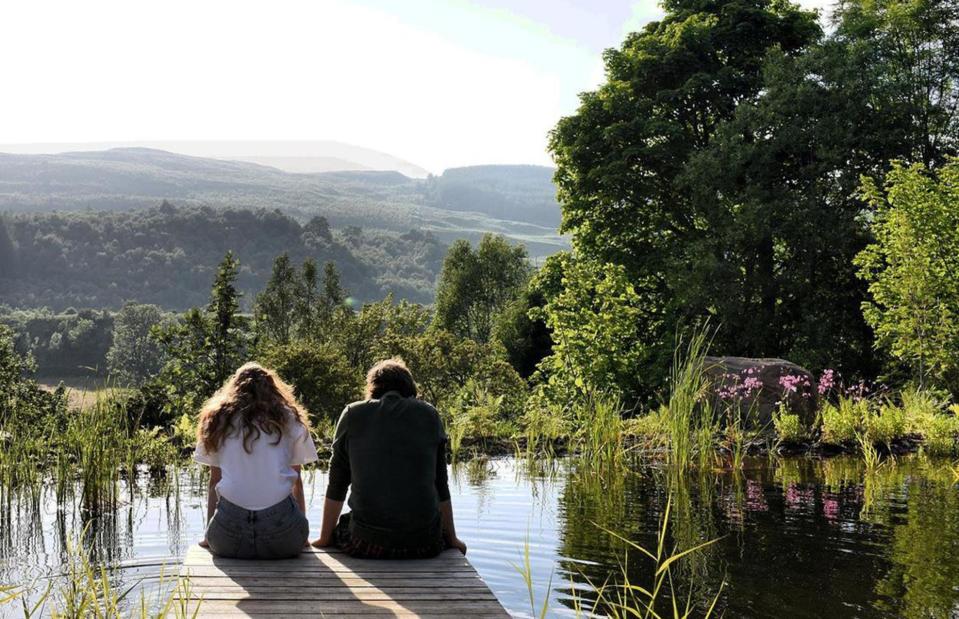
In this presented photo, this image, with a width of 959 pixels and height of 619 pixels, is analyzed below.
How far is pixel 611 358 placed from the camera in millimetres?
16562

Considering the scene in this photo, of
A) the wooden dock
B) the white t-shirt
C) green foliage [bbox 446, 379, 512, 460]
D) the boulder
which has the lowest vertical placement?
green foliage [bbox 446, 379, 512, 460]

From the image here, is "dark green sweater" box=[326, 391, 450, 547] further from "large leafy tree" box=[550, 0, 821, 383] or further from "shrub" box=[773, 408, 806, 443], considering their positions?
"large leafy tree" box=[550, 0, 821, 383]

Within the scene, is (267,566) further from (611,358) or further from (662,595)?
(611,358)

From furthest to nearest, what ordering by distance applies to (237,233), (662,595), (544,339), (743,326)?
(237,233) < (544,339) < (743,326) < (662,595)

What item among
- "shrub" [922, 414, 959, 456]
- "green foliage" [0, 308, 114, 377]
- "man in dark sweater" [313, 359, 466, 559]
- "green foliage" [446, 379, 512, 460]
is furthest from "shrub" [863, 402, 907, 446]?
"green foliage" [0, 308, 114, 377]

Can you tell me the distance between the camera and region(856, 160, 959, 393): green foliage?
54.2ft

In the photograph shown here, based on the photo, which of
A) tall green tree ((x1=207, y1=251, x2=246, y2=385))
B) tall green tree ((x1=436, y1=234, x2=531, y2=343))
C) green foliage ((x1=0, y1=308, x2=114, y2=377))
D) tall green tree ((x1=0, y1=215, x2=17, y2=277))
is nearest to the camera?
tall green tree ((x1=207, y1=251, x2=246, y2=385))

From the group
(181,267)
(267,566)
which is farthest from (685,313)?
(181,267)

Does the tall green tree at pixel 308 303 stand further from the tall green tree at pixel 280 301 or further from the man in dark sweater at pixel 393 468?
the man in dark sweater at pixel 393 468

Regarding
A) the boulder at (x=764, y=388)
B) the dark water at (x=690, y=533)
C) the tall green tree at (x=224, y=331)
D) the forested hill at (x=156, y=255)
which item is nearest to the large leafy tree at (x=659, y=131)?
the boulder at (x=764, y=388)

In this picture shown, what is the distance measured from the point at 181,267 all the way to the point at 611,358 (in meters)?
101

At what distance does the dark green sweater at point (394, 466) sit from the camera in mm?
5512

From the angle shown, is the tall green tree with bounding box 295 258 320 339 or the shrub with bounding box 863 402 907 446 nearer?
the shrub with bounding box 863 402 907 446

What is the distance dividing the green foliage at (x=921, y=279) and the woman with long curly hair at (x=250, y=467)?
532 inches
